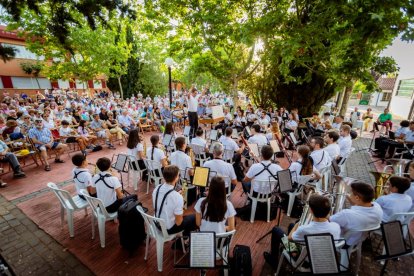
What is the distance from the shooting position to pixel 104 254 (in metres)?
3.49

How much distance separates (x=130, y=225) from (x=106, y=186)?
759 mm

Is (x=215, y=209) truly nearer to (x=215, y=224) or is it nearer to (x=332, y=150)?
(x=215, y=224)

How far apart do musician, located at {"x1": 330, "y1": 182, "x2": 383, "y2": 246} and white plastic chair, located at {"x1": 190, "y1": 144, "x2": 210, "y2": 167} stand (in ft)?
12.1

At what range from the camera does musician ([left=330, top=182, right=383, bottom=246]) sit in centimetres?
264

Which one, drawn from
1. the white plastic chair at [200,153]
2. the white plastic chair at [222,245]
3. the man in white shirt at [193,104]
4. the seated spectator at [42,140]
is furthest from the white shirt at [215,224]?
the seated spectator at [42,140]

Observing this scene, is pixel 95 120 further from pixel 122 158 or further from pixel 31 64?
pixel 31 64

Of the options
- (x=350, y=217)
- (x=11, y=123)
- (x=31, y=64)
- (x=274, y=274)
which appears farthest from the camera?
(x=31, y=64)

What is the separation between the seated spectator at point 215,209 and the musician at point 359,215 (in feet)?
4.74

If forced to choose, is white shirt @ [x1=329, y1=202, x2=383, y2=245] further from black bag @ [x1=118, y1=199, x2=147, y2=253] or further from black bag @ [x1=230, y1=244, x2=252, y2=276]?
black bag @ [x1=118, y1=199, x2=147, y2=253]

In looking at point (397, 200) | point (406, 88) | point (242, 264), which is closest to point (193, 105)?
point (242, 264)

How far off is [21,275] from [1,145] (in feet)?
16.6

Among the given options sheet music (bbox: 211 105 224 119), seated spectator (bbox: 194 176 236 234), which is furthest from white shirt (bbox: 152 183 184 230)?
sheet music (bbox: 211 105 224 119)

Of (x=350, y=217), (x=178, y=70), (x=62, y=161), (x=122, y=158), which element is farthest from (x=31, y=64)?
(x=350, y=217)

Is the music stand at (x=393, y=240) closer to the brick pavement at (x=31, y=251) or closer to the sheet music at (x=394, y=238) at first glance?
the sheet music at (x=394, y=238)
